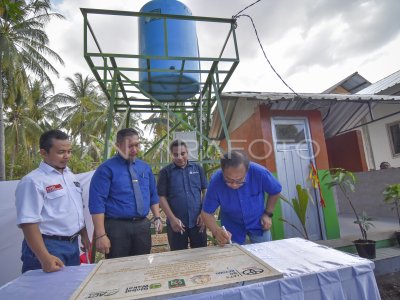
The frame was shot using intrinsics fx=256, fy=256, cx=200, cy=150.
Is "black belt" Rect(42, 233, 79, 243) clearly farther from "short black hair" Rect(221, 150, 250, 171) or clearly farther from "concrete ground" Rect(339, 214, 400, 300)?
"concrete ground" Rect(339, 214, 400, 300)

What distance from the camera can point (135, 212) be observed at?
8.25 ft

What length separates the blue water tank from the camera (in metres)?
4.06

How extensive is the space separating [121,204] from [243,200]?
1172mm

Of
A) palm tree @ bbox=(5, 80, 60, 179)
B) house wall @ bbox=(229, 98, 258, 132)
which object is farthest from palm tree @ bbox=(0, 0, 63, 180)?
house wall @ bbox=(229, 98, 258, 132)

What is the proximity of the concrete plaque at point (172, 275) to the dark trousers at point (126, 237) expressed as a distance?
80 centimetres

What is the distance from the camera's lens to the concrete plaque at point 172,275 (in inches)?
45.0

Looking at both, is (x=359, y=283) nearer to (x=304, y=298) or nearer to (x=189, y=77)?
(x=304, y=298)

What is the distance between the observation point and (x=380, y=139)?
8.62 metres

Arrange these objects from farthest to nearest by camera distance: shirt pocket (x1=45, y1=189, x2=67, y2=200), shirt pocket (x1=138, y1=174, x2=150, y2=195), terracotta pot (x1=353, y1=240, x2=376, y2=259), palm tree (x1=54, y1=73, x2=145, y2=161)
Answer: palm tree (x1=54, y1=73, x2=145, y2=161)
terracotta pot (x1=353, y1=240, x2=376, y2=259)
shirt pocket (x1=138, y1=174, x2=150, y2=195)
shirt pocket (x1=45, y1=189, x2=67, y2=200)

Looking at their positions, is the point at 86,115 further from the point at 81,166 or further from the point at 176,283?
the point at 176,283

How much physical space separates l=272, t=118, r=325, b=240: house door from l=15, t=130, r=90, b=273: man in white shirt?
4.11m

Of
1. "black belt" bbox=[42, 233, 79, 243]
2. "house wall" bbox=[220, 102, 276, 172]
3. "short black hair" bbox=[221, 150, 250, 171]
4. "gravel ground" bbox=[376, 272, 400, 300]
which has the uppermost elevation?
"house wall" bbox=[220, 102, 276, 172]

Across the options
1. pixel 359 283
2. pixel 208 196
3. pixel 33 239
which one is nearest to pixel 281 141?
pixel 208 196

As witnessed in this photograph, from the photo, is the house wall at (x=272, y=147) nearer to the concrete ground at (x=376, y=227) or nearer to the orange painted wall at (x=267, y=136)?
the orange painted wall at (x=267, y=136)
